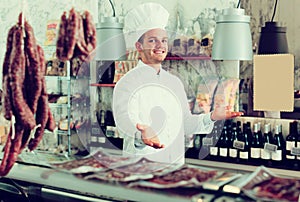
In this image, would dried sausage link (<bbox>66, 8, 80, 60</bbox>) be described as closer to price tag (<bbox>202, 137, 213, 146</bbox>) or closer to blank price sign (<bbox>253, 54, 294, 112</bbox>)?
blank price sign (<bbox>253, 54, 294, 112</bbox>)

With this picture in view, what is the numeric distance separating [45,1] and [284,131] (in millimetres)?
1955

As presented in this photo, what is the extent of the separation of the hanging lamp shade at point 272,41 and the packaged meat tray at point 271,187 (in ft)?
4.20

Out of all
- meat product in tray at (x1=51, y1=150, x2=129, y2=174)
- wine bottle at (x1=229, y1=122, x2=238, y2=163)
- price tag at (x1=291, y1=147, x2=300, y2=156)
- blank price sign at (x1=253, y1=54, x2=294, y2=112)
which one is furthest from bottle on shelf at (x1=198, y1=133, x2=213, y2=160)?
meat product in tray at (x1=51, y1=150, x2=129, y2=174)

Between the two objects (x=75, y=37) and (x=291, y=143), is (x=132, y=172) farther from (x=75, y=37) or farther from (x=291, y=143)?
(x=291, y=143)

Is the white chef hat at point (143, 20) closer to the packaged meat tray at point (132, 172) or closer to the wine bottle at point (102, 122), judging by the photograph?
the packaged meat tray at point (132, 172)

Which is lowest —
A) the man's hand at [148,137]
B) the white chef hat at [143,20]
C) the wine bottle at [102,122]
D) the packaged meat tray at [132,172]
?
the wine bottle at [102,122]

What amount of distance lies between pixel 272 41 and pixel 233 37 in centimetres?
29

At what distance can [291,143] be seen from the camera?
9.55ft

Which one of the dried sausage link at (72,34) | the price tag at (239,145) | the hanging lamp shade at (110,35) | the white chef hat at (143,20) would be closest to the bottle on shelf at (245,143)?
the price tag at (239,145)

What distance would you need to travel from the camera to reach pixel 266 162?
2.87 meters

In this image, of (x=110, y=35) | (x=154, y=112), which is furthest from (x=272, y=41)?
(x=110, y=35)

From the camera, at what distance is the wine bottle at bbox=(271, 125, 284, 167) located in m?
2.83

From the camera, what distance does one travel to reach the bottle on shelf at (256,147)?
2.90 m

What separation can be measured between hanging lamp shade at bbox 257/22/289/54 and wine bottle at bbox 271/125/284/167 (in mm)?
894
